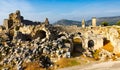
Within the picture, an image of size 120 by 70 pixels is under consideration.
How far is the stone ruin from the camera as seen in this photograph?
60.0m

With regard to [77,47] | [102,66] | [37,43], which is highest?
[37,43]

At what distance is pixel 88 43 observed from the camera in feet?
248

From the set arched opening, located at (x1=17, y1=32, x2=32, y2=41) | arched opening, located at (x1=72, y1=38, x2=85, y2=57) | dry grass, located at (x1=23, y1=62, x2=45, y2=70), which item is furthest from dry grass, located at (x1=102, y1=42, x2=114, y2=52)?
arched opening, located at (x1=17, y1=32, x2=32, y2=41)

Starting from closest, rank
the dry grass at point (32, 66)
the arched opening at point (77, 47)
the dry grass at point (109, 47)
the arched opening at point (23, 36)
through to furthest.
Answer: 1. the dry grass at point (32, 66)
2. the arched opening at point (77, 47)
3. the dry grass at point (109, 47)
4. the arched opening at point (23, 36)

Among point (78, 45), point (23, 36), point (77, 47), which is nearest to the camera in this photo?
point (77, 47)

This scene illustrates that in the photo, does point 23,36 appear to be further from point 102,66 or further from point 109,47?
point 102,66

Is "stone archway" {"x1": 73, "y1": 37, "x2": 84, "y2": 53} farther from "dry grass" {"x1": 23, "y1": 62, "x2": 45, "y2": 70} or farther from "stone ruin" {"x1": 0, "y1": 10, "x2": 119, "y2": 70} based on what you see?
"dry grass" {"x1": 23, "y1": 62, "x2": 45, "y2": 70}

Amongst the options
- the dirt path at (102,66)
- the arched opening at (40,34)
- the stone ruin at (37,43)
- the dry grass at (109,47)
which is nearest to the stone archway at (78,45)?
the stone ruin at (37,43)

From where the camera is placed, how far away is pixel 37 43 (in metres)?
67.4

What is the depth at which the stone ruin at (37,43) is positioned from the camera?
197ft

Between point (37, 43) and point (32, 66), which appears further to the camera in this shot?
point (37, 43)

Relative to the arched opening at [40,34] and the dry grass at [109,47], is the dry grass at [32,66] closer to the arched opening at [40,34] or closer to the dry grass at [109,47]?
the dry grass at [109,47]

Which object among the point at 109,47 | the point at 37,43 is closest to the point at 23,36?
the point at 37,43

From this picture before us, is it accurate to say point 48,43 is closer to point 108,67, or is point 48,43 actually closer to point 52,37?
point 52,37
